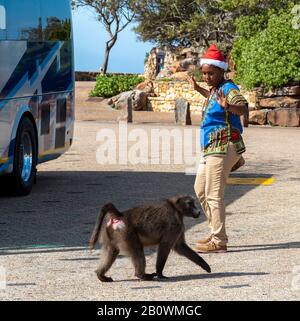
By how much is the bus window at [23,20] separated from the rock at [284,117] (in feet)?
66.5

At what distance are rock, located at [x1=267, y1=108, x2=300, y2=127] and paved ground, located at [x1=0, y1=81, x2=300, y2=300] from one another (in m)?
14.8

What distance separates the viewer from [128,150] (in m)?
22.4

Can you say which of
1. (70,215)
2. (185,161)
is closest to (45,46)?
(70,215)

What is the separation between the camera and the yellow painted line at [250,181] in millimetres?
15812

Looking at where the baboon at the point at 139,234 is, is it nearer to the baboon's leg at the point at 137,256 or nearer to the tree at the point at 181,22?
the baboon's leg at the point at 137,256

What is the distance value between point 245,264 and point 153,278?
1.13 m

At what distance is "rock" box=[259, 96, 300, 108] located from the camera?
3575cm

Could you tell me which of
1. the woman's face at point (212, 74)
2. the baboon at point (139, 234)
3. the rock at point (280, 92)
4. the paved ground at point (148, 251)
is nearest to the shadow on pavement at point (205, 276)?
the paved ground at point (148, 251)

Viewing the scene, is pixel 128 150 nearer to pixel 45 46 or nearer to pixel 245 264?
pixel 45 46

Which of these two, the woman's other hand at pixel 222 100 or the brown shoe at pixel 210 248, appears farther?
the brown shoe at pixel 210 248

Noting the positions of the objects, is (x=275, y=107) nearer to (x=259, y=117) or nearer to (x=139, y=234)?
(x=259, y=117)

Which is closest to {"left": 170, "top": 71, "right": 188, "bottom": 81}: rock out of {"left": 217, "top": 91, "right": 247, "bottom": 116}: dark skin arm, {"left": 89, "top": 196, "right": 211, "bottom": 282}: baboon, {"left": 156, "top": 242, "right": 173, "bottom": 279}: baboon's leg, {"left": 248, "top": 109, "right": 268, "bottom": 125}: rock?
{"left": 248, "top": 109, "right": 268, "bottom": 125}: rock

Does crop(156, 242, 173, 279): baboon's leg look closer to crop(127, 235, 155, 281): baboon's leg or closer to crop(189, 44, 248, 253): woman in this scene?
crop(127, 235, 155, 281): baboon's leg

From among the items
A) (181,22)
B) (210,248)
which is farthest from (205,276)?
(181,22)
